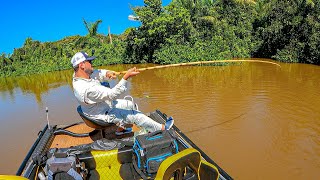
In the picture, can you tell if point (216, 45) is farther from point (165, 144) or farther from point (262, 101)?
point (165, 144)

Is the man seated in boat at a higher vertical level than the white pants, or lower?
higher

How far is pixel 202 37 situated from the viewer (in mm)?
23375

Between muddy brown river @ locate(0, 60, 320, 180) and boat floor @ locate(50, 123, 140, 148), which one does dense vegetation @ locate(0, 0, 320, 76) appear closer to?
muddy brown river @ locate(0, 60, 320, 180)

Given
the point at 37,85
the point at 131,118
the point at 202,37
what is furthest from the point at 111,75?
the point at 202,37

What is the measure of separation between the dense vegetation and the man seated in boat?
51.1 ft

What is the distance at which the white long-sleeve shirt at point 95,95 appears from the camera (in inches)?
135

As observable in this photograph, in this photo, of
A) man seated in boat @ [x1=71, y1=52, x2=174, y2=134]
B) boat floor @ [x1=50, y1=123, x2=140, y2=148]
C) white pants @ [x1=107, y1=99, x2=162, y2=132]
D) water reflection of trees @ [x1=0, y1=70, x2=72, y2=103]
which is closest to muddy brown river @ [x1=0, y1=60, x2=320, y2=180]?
water reflection of trees @ [x1=0, y1=70, x2=72, y2=103]

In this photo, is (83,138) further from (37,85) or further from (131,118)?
(37,85)

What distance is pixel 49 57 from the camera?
1051 inches

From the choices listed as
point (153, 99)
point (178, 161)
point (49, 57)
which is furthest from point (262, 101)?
point (49, 57)

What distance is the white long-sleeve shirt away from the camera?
3.42m

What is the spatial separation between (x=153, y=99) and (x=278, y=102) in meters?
4.08

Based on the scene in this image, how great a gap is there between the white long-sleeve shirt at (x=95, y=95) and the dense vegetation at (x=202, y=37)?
621 inches

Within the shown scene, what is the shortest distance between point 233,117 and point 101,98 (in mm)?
4635
